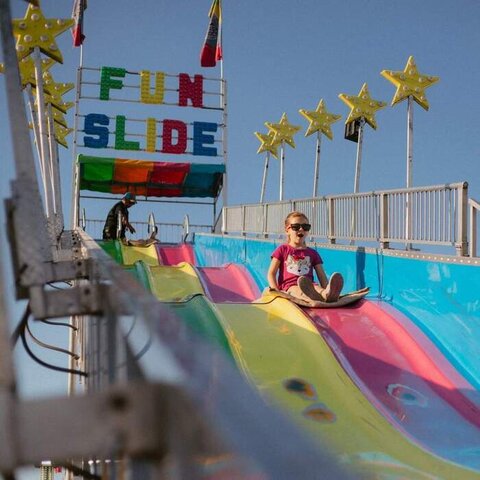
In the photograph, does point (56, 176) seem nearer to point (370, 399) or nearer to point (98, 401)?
point (370, 399)

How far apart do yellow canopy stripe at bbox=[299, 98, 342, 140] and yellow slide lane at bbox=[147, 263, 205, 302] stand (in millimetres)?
10349

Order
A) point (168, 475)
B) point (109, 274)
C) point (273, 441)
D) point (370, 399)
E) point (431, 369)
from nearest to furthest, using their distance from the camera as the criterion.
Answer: point (273, 441) → point (168, 475) → point (109, 274) → point (370, 399) → point (431, 369)

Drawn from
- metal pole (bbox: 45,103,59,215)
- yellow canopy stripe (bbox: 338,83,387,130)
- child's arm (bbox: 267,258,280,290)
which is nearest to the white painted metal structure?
child's arm (bbox: 267,258,280,290)

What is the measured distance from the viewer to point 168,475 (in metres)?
0.98

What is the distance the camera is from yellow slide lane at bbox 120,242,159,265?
Result: 47.1ft

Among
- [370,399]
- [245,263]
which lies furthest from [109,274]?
[245,263]

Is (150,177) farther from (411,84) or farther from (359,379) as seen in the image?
(359,379)

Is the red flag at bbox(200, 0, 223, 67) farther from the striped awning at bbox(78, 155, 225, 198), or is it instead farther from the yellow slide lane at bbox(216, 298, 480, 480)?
the yellow slide lane at bbox(216, 298, 480, 480)

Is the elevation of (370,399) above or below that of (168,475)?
below

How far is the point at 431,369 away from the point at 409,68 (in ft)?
34.2

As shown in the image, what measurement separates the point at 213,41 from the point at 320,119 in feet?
16.1

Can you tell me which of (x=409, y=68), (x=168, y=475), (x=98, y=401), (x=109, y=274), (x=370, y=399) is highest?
(x=409, y=68)

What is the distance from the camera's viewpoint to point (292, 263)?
287 inches

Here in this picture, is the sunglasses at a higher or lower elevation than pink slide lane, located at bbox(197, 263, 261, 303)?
higher
